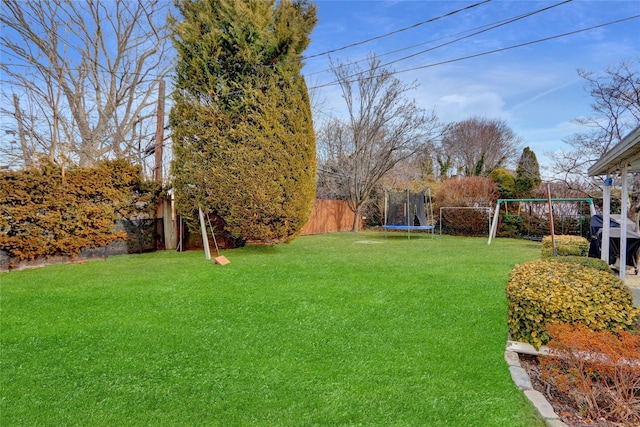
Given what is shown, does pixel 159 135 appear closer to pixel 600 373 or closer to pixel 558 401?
pixel 558 401

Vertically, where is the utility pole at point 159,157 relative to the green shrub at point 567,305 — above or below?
above

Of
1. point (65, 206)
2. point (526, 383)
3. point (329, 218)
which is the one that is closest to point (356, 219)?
point (329, 218)

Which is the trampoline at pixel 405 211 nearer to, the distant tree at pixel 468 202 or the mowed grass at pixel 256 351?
the distant tree at pixel 468 202

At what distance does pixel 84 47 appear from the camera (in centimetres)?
1000

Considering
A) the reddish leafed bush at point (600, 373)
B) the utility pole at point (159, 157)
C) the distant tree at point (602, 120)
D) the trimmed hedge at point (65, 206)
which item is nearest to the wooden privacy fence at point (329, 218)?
the utility pole at point (159, 157)

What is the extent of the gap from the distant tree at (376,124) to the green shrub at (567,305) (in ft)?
43.1

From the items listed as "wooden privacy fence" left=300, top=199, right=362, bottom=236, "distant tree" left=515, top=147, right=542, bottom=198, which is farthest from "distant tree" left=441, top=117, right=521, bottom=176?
"wooden privacy fence" left=300, top=199, right=362, bottom=236

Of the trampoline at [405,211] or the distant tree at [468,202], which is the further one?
the distant tree at [468,202]

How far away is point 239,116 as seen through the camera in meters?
7.30

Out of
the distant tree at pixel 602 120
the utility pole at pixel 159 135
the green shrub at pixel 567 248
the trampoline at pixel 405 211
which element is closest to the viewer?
the green shrub at pixel 567 248

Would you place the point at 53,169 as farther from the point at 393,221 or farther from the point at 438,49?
the point at 393,221

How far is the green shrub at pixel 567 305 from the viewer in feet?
8.33

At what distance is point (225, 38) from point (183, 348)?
658 centimetres

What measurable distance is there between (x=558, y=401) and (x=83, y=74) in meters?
12.6
